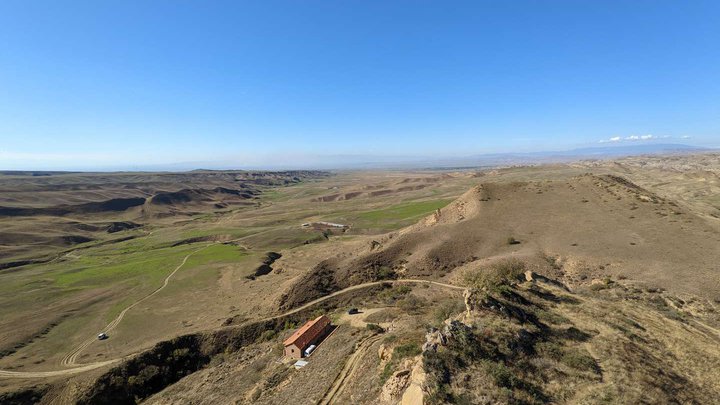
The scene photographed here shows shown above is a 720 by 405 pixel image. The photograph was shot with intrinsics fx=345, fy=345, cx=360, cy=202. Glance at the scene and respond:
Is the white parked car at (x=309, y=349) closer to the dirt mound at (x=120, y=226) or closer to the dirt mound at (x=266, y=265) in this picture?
the dirt mound at (x=266, y=265)

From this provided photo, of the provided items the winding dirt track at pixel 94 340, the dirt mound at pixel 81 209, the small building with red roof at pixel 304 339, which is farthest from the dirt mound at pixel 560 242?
the dirt mound at pixel 81 209

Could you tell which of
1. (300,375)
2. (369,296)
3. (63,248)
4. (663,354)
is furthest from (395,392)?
(63,248)

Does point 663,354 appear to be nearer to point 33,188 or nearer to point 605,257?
point 605,257

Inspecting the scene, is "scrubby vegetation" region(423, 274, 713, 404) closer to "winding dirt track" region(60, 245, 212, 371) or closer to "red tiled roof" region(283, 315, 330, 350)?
"red tiled roof" region(283, 315, 330, 350)

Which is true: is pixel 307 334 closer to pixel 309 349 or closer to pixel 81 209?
pixel 309 349

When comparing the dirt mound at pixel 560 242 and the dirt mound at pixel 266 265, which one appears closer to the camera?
the dirt mound at pixel 560 242

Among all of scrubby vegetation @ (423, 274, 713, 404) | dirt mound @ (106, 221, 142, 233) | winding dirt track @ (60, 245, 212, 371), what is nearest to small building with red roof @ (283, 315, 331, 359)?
scrubby vegetation @ (423, 274, 713, 404)

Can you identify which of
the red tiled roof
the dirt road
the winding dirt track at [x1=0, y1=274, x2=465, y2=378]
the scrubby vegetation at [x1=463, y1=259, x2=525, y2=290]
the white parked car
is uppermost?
the scrubby vegetation at [x1=463, y1=259, x2=525, y2=290]
